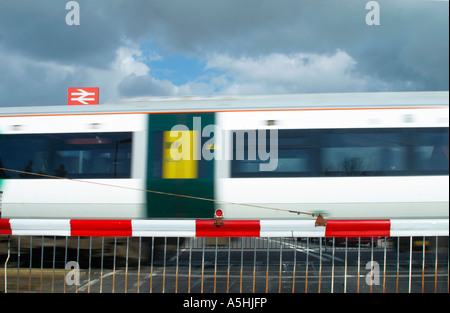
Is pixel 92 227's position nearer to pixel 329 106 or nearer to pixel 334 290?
pixel 334 290

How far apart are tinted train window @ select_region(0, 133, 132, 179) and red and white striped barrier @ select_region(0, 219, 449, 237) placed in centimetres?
387

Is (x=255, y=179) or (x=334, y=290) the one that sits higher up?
(x=255, y=179)

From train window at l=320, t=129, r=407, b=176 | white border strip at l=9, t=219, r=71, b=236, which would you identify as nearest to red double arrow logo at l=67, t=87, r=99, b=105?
white border strip at l=9, t=219, r=71, b=236

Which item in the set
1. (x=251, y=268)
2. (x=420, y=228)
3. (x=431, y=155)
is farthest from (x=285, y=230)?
(x=431, y=155)

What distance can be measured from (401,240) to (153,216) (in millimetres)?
5212

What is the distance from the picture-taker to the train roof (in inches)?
332

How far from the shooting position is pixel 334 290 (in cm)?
507

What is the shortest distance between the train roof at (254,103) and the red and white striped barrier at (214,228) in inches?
168

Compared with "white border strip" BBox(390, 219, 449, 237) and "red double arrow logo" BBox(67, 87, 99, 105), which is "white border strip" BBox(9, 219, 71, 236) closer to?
"white border strip" BBox(390, 219, 449, 237)

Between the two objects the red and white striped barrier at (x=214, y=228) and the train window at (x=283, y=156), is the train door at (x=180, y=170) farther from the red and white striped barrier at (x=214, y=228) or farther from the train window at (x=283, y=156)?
the red and white striped barrier at (x=214, y=228)

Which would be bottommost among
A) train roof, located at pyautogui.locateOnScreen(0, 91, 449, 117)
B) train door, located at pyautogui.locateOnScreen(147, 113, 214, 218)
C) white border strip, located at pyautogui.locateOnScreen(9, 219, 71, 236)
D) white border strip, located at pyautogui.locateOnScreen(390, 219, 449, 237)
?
white border strip, located at pyautogui.locateOnScreen(9, 219, 71, 236)

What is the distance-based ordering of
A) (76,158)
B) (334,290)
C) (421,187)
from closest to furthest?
(334,290)
(421,187)
(76,158)
